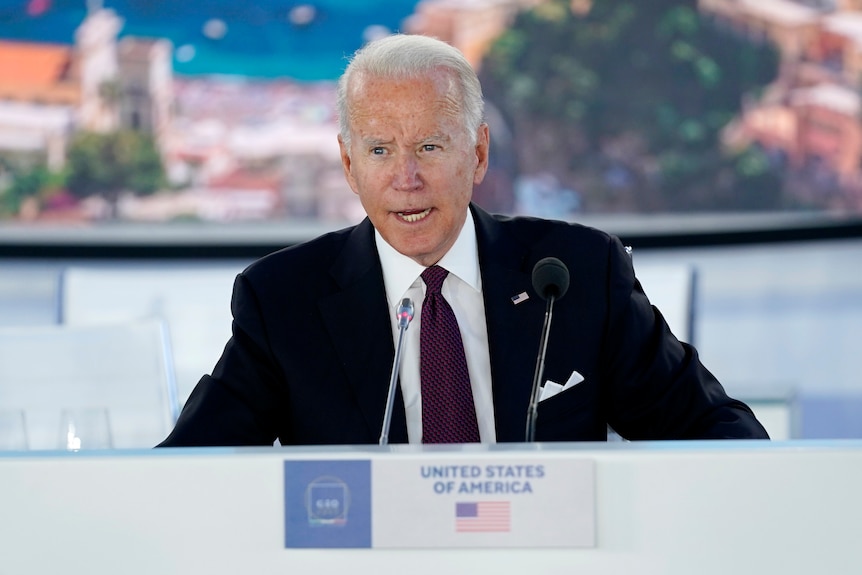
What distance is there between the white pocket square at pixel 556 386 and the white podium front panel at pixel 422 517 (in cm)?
72

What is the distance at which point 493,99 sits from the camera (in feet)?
16.0

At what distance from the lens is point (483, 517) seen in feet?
3.64

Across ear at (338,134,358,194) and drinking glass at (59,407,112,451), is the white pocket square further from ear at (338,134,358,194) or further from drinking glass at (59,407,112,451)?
drinking glass at (59,407,112,451)

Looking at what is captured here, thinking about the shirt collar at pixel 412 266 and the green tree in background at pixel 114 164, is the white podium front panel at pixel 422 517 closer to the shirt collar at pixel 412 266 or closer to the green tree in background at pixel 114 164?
the shirt collar at pixel 412 266

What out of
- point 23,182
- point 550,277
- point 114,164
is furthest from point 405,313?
point 23,182

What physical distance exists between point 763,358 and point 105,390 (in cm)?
310

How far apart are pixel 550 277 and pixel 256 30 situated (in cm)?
352

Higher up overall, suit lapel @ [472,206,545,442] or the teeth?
the teeth

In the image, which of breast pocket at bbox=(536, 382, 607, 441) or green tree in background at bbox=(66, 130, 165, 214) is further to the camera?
green tree in background at bbox=(66, 130, 165, 214)

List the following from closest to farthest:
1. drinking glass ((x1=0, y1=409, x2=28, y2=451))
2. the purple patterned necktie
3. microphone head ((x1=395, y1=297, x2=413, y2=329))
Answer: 1. microphone head ((x1=395, y1=297, x2=413, y2=329))
2. the purple patterned necktie
3. drinking glass ((x1=0, y1=409, x2=28, y2=451))

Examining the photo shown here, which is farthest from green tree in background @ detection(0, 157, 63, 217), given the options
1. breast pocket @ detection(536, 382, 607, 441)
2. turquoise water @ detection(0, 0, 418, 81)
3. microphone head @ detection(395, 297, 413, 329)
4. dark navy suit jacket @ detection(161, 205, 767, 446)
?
microphone head @ detection(395, 297, 413, 329)

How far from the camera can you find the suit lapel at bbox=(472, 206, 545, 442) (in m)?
1.83

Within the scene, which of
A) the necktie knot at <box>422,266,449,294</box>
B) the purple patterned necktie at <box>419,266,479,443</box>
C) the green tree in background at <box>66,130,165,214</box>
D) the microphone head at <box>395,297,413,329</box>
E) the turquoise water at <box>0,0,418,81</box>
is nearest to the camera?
the microphone head at <box>395,297,413,329</box>

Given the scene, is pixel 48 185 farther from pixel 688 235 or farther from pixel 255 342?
pixel 255 342
